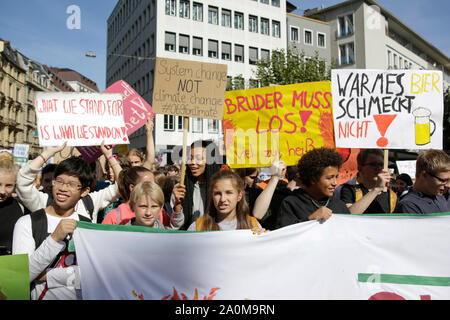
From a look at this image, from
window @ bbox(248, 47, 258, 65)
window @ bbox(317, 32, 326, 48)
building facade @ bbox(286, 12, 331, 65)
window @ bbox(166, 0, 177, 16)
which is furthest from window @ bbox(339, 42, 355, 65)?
window @ bbox(166, 0, 177, 16)

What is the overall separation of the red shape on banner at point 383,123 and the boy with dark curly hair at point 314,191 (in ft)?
3.80

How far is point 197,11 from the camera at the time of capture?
34.2 metres

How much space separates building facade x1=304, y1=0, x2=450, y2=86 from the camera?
37.5m

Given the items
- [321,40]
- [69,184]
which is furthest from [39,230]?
[321,40]

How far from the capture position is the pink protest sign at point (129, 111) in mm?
5488

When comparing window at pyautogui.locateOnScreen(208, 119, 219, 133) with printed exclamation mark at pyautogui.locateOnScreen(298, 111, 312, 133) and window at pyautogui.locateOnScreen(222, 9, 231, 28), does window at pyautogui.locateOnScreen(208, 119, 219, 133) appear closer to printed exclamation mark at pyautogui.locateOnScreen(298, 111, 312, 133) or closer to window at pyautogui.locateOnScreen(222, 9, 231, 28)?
window at pyautogui.locateOnScreen(222, 9, 231, 28)

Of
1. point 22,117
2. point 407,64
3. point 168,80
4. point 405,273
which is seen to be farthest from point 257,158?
point 22,117

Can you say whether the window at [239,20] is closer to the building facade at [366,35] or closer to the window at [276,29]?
the window at [276,29]

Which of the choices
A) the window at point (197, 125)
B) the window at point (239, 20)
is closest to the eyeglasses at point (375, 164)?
the window at point (197, 125)

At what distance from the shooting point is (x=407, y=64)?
43906mm

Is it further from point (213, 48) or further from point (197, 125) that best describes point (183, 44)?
point (197, 125)

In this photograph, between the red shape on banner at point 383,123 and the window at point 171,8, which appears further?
the window at point 171,8

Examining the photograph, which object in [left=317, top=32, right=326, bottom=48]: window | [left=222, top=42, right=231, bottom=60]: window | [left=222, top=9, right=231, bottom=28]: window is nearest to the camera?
[left=222, top=42, right=231, bottom=60]: window

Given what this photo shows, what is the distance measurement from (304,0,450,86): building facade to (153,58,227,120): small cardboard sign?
35.2m
